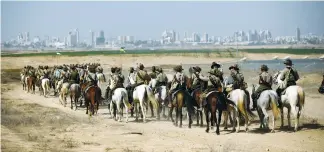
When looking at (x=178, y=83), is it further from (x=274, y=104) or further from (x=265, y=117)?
(x=274, y=104)

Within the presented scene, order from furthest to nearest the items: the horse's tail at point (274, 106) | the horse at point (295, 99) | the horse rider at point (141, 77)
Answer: the horse rider at point (141, 77) < the horse at point (295, 99) < the horse's tail at point (274, 106)

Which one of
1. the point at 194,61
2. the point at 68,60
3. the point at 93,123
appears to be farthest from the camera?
the point at 194,61

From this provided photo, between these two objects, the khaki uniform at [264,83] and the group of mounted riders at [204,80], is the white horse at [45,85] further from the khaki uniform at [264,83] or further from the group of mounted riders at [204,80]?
the khaki uniform at [264,83]

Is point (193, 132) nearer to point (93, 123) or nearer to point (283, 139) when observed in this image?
point (283, 139)

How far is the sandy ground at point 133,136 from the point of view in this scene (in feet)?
51.6

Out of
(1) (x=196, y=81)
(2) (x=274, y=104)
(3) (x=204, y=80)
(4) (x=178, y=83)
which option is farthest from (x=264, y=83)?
(4) (x=178, y=83)

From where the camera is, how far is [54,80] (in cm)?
3722

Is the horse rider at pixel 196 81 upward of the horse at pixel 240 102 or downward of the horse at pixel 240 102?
upward

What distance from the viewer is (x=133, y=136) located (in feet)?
59.1

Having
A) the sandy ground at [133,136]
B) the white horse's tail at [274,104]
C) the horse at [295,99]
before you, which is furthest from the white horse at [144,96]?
the horse at [295,99]

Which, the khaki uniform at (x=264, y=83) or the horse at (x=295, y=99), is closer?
the horse at (x=295, y=99)

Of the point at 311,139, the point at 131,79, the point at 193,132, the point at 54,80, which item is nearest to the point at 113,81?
the point at 131,79

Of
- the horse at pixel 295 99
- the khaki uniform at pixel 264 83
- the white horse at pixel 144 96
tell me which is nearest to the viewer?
the horse at pixel 295 99

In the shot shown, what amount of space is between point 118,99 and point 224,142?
7.12 m
